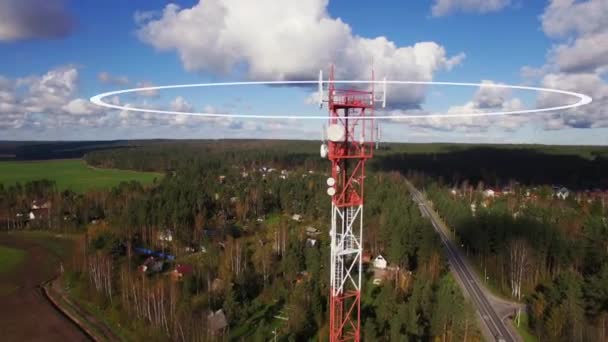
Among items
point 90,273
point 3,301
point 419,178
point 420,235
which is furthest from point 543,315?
point 419,178

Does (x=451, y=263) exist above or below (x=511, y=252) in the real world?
below

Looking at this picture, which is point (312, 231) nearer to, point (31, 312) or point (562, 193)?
point (31, 312)

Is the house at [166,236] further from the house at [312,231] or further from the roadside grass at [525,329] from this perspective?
the roadside grass at [525,329]

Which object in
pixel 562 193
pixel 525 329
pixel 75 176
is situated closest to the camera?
pixel 525 329

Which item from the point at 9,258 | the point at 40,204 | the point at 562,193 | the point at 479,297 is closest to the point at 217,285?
the point at 479,297

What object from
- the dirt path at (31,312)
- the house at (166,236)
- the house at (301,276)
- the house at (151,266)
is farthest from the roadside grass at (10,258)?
the house at (301,276)

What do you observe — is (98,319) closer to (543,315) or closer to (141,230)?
(141,230)
